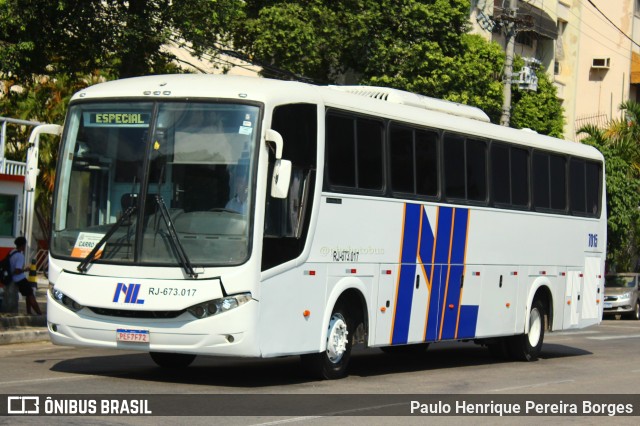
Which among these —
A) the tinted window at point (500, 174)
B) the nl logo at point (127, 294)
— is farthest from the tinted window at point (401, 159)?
the nl logo at point (127, 294)

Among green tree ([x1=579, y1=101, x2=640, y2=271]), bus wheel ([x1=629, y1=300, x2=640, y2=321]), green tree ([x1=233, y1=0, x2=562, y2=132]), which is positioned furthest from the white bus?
green tree ([x1=579, y1=101, x2=640, y2=271])

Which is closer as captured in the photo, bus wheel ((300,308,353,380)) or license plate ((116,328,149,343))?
license plate ((116,328,149,343))

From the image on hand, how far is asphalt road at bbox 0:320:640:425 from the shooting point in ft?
37.6

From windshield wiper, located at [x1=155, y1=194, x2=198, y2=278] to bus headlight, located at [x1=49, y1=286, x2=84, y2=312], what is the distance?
49.7 inches

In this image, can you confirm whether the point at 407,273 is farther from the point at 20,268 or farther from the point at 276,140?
the point at 20,268

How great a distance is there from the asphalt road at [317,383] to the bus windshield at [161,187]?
4.84 feet

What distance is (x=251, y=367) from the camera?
16.3 m

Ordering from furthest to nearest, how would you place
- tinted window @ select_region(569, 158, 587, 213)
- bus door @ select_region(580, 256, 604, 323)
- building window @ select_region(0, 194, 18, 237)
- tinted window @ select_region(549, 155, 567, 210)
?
building window @ select_region(0, 194, 18, 237) < bus door @ select_region(580, 256, 604, 323) < tinted window @ select_region(569, 158, 587, 213) < tinted window @ select_region(549, 155, 567, 210)

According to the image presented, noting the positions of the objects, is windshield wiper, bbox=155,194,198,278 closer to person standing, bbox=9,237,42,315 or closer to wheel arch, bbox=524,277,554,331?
wheel arch, bbox=524,277,554,331

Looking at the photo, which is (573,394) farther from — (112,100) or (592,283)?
(592,283)

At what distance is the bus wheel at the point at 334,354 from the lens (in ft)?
47.0

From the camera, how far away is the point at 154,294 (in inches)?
504

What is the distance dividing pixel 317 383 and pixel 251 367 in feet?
7.43

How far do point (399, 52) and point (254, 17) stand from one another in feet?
15.3
